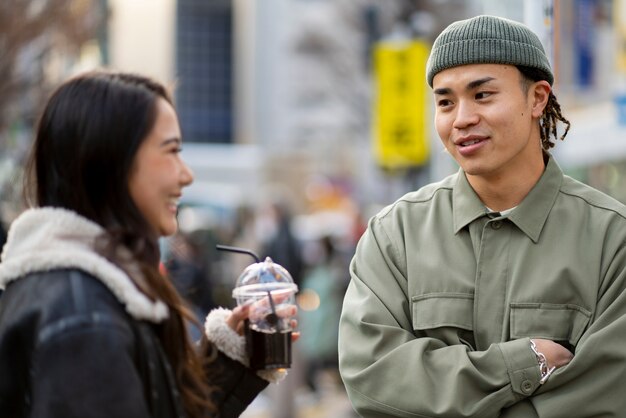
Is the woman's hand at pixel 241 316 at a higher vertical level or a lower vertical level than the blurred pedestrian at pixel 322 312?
higher

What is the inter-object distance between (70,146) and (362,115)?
42.7 meters

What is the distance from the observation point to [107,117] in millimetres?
2578

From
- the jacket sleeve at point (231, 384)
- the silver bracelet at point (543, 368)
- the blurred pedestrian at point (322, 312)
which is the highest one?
the silver bracelet at point (543, 368)

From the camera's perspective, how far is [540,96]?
132 inches

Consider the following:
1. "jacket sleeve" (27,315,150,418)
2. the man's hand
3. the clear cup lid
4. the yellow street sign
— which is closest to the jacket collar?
the man's hand

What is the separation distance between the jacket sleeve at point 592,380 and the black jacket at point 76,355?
1053mm

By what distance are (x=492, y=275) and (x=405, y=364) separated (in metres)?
0.36

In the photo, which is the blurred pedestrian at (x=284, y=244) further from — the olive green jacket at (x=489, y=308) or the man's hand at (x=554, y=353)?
the man's hand at (x=554, y=353)


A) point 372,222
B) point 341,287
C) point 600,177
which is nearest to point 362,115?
point 600,177

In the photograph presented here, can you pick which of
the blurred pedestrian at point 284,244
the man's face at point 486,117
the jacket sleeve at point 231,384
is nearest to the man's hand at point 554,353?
the man's face at point 486,117

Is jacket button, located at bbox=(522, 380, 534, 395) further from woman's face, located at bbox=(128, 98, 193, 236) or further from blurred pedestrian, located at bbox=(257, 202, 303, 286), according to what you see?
blurred pedestrian, located at bbox=(257, 202, 303, 286)

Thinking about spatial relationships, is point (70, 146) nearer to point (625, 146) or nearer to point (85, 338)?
point (85, 338)

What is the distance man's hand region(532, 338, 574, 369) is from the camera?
3.05m

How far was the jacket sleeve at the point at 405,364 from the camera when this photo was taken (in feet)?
9.96
